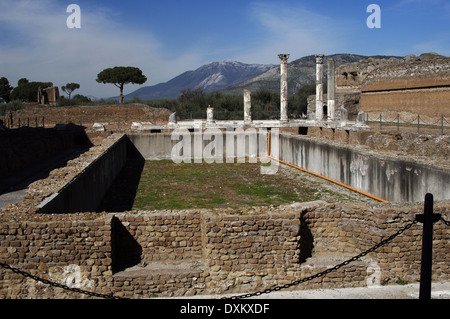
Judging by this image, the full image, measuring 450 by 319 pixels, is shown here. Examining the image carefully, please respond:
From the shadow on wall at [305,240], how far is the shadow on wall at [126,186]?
5.60 metres

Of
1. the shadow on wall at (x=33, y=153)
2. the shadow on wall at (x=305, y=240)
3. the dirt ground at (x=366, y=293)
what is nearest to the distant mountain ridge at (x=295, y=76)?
the shadow on wall at (x=33, y=153)

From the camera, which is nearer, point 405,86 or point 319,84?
point 319,84

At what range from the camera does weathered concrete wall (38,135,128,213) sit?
24.3 feet

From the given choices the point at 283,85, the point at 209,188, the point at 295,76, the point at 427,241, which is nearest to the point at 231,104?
the point at 283,85

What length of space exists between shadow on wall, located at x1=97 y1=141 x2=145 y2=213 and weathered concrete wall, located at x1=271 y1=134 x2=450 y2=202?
6.24m

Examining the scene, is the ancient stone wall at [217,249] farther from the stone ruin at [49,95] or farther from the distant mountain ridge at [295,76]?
the distant mountain ridge at [295,76]

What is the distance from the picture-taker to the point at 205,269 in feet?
20.0

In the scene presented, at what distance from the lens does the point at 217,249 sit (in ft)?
20.1

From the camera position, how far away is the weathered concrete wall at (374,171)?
9.64 metres

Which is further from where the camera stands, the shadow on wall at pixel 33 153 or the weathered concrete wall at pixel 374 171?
the shadow on wall at pixel 33 153

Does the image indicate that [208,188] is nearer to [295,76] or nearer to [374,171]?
[374,171]

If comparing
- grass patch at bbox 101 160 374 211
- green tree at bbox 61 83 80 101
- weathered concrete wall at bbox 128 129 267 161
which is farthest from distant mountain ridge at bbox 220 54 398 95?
grass patch at bbox 101 160 374 211

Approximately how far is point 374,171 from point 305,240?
238 inches

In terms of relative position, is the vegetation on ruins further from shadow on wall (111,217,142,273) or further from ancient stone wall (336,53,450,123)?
shadow on wall (111,217,142,273)
